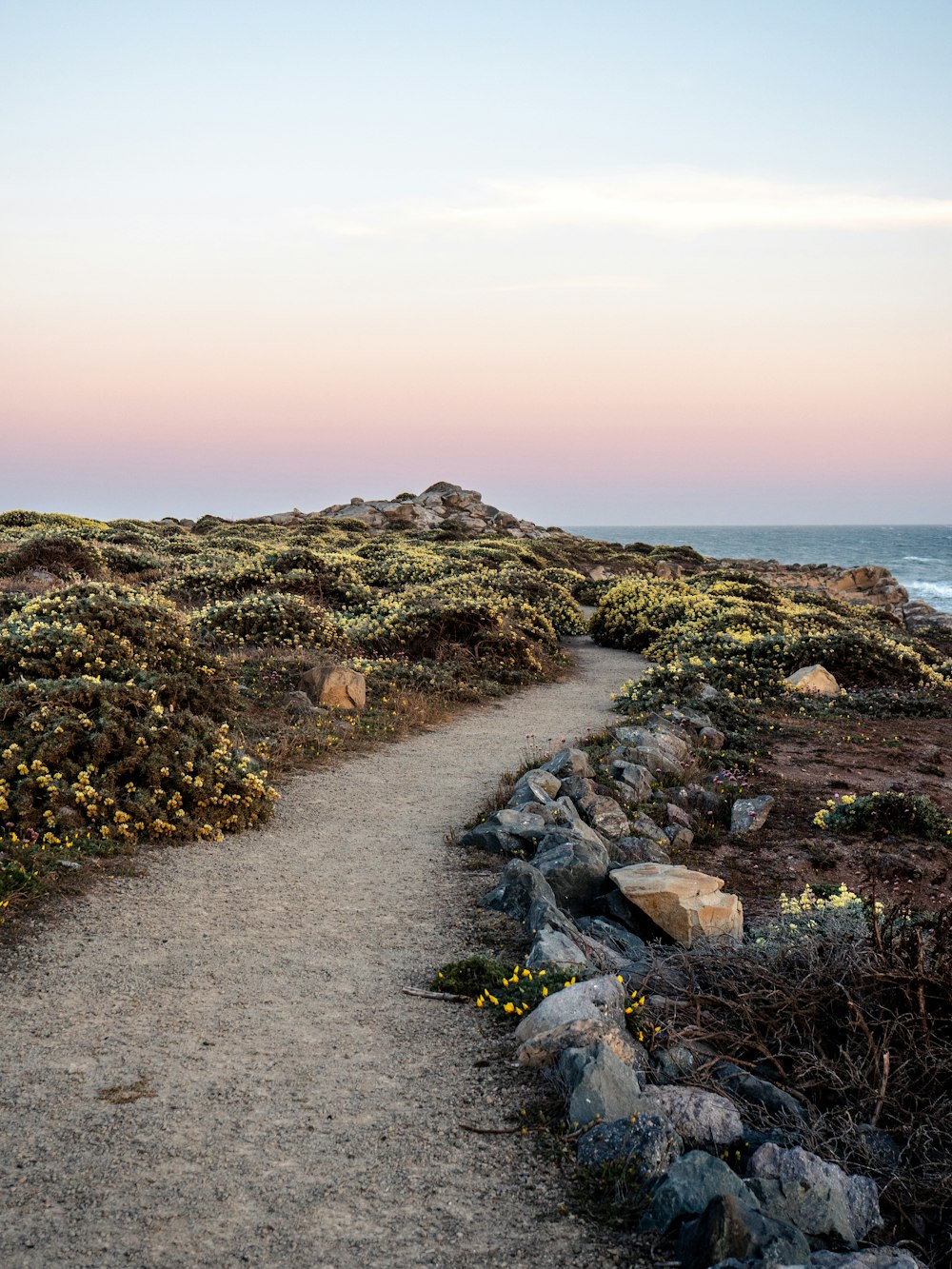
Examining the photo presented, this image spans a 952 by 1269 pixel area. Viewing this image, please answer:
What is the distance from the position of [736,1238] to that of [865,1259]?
0.45 m

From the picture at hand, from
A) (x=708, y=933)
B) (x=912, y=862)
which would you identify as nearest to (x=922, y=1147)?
(x=708, y=933)

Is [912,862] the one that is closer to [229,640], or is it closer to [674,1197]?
[674,1197]

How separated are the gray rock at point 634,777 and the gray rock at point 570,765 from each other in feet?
0.95

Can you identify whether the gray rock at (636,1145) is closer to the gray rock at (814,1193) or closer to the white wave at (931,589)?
the gray rock at (814,1193)

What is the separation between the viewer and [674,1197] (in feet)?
12.0

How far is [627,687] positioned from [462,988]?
409 inches

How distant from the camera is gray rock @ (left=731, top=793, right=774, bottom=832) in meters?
9.09

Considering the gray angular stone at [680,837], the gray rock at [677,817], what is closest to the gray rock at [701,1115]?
the gray angular stone at [680,837]

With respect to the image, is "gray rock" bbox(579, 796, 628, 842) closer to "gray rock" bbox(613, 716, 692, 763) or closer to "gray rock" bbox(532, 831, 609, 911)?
"gray rock" bbox(532, 831, 609, 911)

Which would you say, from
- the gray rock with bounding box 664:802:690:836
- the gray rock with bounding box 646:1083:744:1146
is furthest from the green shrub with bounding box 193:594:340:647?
the gray rock with bounding box 646:1083:744:1146

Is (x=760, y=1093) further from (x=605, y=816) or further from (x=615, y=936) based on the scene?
(x=605, y=816)

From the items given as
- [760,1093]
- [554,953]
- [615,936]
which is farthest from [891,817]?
[760,1093]

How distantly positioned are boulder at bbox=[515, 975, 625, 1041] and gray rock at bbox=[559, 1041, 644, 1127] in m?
0.31

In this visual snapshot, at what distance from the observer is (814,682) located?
15.0m
